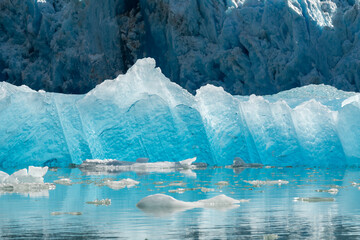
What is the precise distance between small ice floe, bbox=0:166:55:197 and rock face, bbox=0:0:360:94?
615 inches

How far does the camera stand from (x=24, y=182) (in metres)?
9.62

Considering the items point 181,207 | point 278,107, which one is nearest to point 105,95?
point 278,107

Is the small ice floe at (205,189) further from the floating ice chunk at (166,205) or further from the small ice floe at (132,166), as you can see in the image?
the small ice floe at (132,166)

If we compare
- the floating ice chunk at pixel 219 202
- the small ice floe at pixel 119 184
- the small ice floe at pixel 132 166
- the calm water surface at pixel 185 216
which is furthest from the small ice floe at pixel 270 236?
the small ice floe at pixel 132 166

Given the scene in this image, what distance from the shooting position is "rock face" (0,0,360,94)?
23.9 m

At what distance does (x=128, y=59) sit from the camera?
89.5ft

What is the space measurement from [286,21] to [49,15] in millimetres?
10639

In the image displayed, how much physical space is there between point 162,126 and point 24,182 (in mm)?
5499

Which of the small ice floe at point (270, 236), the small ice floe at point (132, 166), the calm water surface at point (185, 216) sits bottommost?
the small ice floe at point (270, 236)

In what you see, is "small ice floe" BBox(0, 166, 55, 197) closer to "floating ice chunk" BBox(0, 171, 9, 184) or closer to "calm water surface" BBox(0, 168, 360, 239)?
"floating ice chunk" BBox(0, 171, 9, 184)

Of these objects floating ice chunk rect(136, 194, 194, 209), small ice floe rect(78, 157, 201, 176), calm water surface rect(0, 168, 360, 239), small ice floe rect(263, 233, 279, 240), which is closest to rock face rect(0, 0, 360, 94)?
small ice floe rect(78, 157, 201, 176)

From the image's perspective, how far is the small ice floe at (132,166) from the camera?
13.7 metres

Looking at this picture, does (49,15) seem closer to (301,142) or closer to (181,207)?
(301,142)

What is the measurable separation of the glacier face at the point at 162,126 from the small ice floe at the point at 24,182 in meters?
4.85
